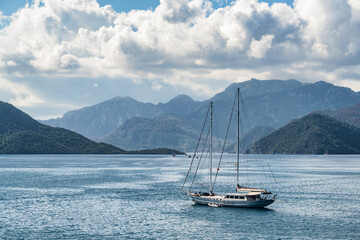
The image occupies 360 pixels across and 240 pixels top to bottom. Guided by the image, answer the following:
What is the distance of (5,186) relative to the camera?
5915 inches

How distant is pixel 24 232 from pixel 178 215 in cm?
3333

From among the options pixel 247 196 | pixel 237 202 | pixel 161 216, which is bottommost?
pixel 161 216

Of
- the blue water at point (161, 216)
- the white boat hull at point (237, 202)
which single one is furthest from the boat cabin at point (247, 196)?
the blue water at point (161, 216)

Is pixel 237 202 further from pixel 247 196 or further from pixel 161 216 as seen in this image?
pixel 161 216

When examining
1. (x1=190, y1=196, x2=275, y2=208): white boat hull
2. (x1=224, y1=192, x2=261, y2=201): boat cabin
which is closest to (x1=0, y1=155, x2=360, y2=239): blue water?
(x1=190, y1=196, x2=275, y2=208): white boat hull

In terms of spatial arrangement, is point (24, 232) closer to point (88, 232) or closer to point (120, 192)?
point (88, 232)

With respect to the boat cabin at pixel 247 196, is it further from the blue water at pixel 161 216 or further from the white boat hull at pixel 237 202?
the blue water at pixel 161 216

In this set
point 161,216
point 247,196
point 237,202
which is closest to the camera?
point 161,216

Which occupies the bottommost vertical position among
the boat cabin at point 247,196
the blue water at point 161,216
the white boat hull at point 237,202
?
the blue water at point 161,216

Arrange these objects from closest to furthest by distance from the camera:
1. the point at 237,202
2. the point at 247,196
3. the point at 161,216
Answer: the point at 161,216 → the point at 237,202 → the point at 247,196

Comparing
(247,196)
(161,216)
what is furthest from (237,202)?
(161,216)

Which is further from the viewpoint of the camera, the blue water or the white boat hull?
the white boat hull

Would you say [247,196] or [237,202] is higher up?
[247,196]

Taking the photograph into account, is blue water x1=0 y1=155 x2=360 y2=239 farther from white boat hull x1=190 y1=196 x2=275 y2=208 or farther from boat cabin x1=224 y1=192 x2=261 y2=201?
boat cabin x1=224 y1=192 x2=261 y2=201
